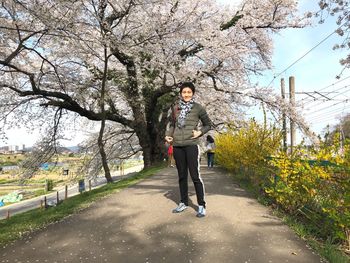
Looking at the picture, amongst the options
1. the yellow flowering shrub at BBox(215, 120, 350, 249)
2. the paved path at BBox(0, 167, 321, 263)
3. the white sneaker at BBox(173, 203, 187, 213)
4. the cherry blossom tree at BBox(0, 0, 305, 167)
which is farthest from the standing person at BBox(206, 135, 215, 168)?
the white sneaker at BBox(173, 203, 187, 213)

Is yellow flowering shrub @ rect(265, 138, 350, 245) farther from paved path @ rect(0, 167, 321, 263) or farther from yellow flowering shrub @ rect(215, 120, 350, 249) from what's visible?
paved path @ rect(0, 167, 321, 263)

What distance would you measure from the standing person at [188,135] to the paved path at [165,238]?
534 mm

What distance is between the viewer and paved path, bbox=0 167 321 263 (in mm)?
3326

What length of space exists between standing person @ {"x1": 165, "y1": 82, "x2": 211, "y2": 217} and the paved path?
53 cm

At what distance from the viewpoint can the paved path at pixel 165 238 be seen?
3326 millimetres

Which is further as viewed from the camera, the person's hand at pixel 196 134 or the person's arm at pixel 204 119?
the person's arm at pixel 204 119

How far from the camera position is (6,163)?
14275cm

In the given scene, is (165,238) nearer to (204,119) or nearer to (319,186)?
(204,119)

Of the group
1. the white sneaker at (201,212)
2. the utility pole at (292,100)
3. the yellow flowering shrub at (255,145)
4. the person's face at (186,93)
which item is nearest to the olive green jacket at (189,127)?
the person's face at (186,93)

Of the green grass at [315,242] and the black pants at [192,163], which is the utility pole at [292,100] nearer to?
the green grass at [315,242]

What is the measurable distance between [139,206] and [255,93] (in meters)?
12.7

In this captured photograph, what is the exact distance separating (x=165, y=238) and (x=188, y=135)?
149cm

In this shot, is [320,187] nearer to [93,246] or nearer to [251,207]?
[251,207]

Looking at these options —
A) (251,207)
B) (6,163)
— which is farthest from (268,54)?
(6,163)
